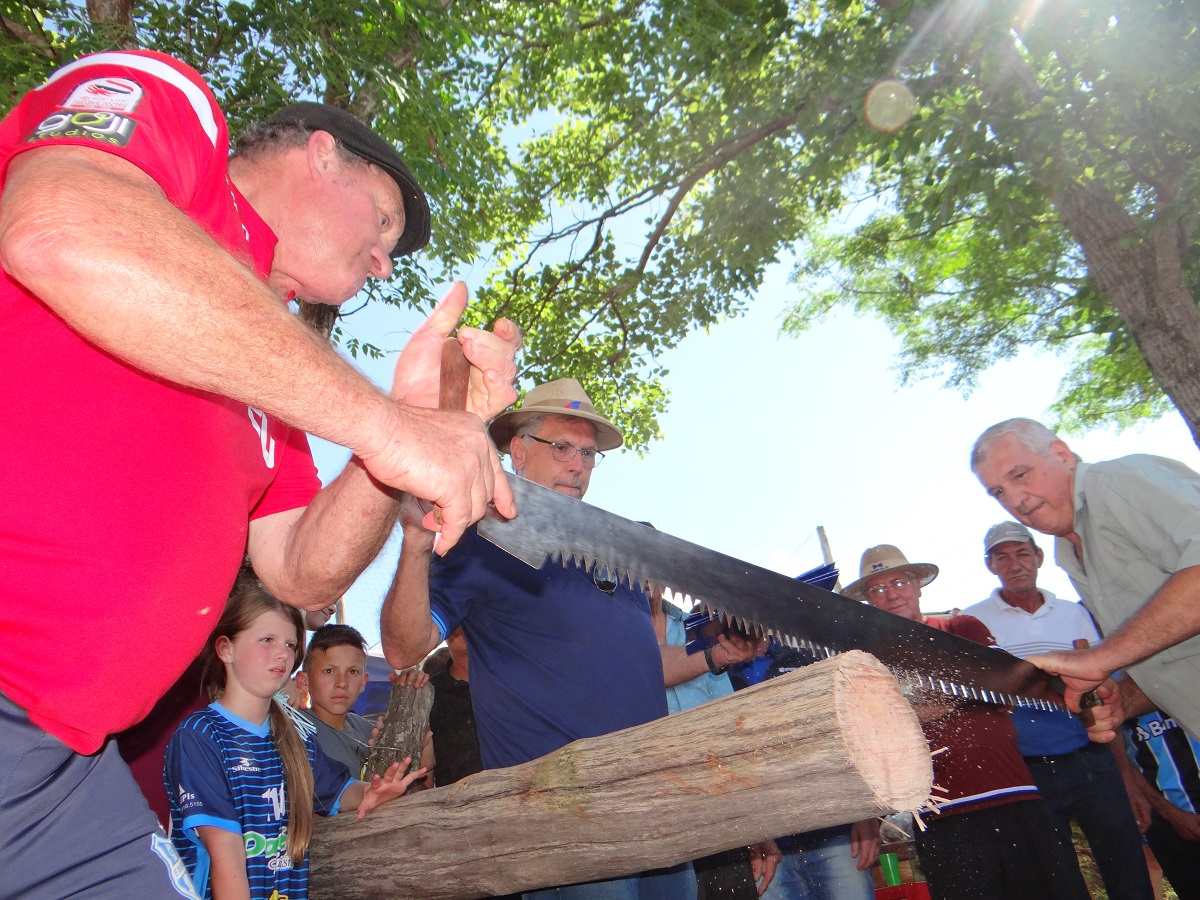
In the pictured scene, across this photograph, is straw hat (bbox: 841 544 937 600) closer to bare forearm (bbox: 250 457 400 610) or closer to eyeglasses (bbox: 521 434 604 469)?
eyeglasses (bbox: 521 434 604 469)

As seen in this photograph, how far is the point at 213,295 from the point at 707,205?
9.13 metres

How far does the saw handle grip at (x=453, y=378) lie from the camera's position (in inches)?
70.7

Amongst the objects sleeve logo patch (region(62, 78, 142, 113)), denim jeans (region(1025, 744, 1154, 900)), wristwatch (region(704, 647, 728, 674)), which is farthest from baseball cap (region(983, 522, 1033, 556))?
sleeve logo patch (region(62, 78, 142, 113))

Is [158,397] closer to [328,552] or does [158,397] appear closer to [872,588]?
[328,552]

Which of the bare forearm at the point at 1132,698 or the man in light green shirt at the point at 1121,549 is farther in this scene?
the bare forearm at the point at 1132,698

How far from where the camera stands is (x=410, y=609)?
2.90 metres

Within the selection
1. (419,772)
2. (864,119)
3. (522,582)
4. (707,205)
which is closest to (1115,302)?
(864,119)

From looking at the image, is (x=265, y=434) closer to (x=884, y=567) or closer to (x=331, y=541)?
(x=331, y=541)

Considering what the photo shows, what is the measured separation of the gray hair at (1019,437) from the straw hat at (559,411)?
1.92 metres

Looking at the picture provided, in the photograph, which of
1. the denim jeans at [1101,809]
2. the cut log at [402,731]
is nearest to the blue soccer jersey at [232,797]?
the cut log at [402,731]

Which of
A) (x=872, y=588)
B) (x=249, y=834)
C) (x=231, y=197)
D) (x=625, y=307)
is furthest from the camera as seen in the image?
(x=625, y=307)

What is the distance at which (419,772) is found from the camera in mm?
3484

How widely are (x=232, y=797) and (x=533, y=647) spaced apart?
1.18 m

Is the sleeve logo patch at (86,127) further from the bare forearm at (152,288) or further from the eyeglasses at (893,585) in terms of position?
the eyeglasses at (893,585)
